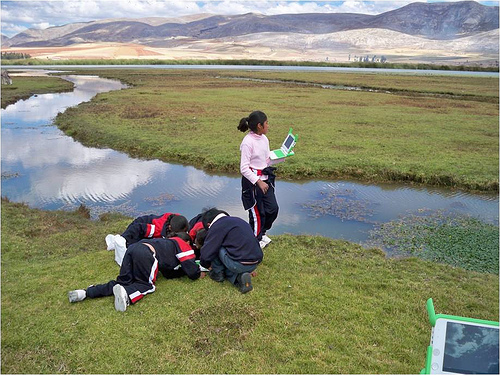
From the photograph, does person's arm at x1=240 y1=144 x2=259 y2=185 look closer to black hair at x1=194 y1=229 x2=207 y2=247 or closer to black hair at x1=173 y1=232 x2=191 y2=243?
black hair at x1=194 y1=229 x2=207 y2=247

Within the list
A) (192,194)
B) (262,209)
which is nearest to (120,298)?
(262,209)

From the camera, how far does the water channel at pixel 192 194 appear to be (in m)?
11.8

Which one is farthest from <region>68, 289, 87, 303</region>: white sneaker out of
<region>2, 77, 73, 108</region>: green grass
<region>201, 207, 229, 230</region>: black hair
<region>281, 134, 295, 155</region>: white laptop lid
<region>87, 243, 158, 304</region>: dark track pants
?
<region>2, 77, 73, 108</region>: green grass

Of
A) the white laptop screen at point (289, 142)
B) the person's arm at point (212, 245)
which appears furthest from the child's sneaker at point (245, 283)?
the white laptop screen at point (289, 142)

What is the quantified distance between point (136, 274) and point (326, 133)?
1738 centimetres

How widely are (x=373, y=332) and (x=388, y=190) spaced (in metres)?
9.44

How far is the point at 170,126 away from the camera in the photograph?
23.6m

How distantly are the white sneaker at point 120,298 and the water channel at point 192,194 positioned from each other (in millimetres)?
5402

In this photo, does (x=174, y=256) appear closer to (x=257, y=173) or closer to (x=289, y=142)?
(x=257, y=173)

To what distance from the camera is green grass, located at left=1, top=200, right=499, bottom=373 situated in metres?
4.88

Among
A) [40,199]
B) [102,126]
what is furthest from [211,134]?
[40,199]

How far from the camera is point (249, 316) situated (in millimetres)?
5727

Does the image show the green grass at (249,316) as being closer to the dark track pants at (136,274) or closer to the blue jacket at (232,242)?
the dark track pants at (136,274)

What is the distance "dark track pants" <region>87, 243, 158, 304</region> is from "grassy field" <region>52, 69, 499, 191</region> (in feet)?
32.1
